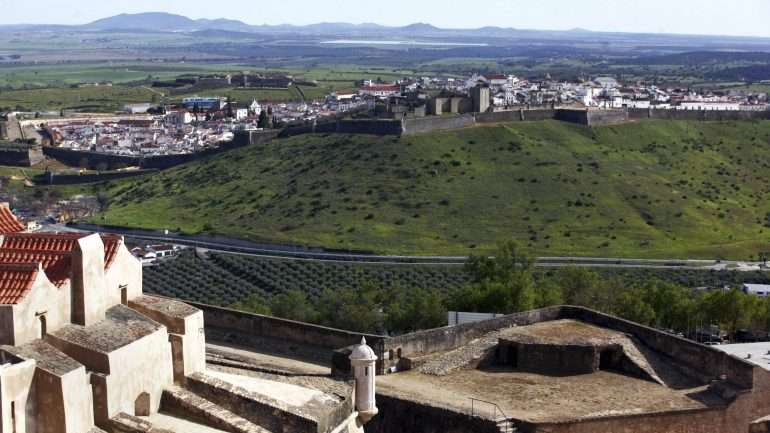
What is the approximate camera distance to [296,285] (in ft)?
190

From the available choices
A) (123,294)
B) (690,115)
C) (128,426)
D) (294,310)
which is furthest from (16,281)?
(690,115)

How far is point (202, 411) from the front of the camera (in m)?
16.8

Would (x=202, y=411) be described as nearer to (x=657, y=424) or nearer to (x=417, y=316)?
(x=657, y=424)

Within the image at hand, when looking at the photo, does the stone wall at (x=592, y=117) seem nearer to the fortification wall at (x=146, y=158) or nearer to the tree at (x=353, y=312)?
the fortification wall at (x=146, y=158)

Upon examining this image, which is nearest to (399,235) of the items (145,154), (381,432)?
(145,154)

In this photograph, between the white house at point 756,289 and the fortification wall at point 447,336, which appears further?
the white house at point 756,289

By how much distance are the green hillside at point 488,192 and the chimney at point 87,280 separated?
4746 cm

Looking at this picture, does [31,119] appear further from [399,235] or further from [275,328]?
[275,328]

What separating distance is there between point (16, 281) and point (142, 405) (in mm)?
2587

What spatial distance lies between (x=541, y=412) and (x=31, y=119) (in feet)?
395

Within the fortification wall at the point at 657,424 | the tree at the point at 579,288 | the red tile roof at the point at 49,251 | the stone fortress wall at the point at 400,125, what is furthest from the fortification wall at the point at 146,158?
the red tile roof at the point at 49,251

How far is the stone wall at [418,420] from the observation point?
19719 millimetres

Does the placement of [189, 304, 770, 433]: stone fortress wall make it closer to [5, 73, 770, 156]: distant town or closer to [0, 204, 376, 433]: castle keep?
[0, 204, 376, 433]: castle keep

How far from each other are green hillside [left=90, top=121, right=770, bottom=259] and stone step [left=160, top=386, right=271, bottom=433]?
46.9 meters
